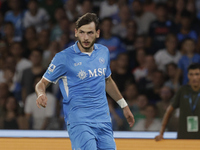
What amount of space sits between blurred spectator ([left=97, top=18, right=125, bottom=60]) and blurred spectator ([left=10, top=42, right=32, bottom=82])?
1.36m

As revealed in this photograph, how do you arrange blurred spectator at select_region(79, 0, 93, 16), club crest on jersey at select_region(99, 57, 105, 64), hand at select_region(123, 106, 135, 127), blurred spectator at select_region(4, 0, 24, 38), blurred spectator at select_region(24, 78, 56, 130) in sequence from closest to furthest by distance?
club crest on jersey at select_region(99, 57, 105, 64) → hand at select_region(123, 106, 135, 127) → blurred spectator at select_region(24, 78, 56, 130) → blurred spectator at select_region(79, 0, 93, 16) → blurred spectator at select_region(4, 0, 24, 38)

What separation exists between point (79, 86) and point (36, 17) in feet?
18.5

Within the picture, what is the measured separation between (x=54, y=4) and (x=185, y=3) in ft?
8.72

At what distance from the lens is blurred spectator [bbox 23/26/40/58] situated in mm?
8359

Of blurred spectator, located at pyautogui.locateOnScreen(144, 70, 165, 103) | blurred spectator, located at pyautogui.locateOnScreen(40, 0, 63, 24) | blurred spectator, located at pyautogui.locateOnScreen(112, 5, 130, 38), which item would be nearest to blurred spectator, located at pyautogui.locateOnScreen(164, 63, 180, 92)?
blurred spectator, located at pyautogui.locateOnScreen(144, 70, 165, 103)

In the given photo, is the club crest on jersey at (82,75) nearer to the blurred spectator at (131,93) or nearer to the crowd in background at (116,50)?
the crowd in background at (116,50)

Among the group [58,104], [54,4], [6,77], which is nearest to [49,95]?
[58,104]

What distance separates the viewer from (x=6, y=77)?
7.80 m

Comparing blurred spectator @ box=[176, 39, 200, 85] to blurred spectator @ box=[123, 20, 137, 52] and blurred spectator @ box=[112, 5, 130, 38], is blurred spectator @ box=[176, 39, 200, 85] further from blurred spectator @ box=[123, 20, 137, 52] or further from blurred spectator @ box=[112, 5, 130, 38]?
blurred spectator @ box=[112, 5, 130, 38]

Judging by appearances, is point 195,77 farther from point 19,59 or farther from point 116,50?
point 19,59

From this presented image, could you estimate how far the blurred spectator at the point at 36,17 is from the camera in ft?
29.2

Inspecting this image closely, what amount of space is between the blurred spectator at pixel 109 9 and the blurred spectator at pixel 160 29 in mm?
812

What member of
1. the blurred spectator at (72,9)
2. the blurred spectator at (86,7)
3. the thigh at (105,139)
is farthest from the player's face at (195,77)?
the blurred spectator at (72,9)

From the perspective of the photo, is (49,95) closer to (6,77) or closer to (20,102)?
(20,102)
